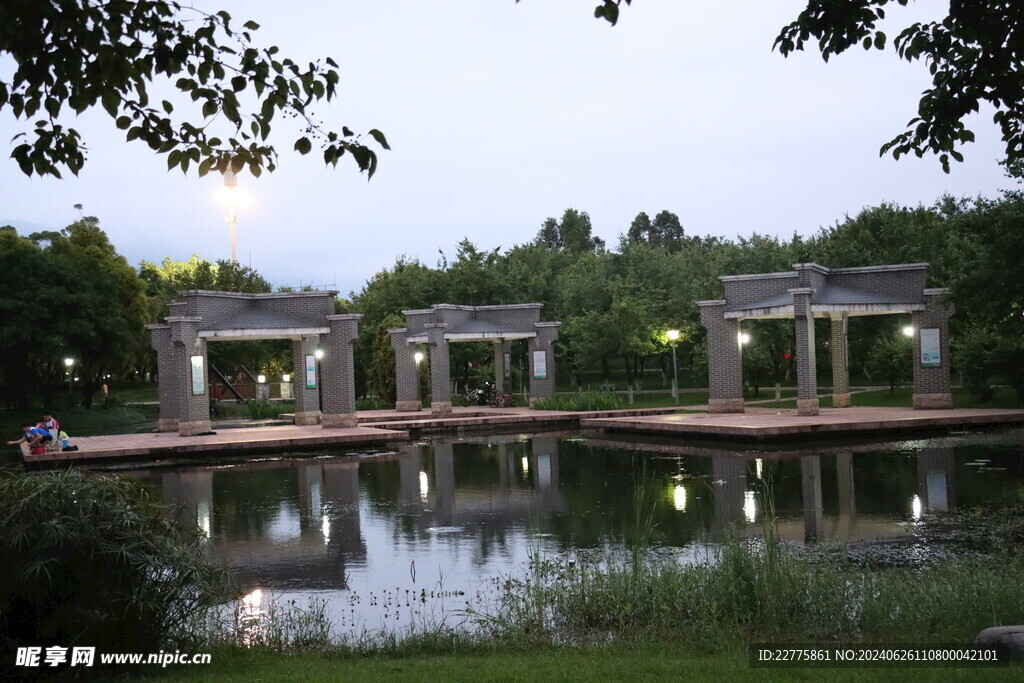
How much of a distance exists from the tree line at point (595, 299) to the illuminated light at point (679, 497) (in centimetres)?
1163

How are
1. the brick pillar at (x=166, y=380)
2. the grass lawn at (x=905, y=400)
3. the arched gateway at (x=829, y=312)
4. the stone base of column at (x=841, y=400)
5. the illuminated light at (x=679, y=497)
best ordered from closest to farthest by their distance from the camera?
the illuminated light at (x=679, y=497)
the arched gateway at (x=829, y=312)
the grass lawn at (x=905, y=400)
the stone base of column at (x=841, y=400)
the brick pillar at (x=166, y=380)

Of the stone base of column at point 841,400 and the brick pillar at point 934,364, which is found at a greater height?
the brick pillar at point 934,364

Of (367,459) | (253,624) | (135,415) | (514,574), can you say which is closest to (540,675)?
(253,624)

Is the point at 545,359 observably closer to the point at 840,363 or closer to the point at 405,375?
the point at 405,375

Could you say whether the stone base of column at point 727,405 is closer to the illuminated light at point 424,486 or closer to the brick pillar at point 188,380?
the illuminated light at point 424,486

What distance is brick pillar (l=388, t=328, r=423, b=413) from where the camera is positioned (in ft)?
127

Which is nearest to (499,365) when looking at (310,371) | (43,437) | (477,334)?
(477,334)

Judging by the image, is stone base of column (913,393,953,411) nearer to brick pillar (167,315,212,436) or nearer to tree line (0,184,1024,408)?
tree line (0,184,1024,408)

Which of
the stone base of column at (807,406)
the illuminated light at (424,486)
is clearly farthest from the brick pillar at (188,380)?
the stone base of column at (807,406)

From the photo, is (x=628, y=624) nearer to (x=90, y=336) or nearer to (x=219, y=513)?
(x=219, y=513)

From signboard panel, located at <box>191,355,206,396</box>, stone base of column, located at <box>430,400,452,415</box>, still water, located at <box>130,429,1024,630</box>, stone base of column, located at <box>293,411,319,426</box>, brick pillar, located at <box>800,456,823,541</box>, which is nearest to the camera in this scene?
still water, located at <box>130,429,1024,630</box>

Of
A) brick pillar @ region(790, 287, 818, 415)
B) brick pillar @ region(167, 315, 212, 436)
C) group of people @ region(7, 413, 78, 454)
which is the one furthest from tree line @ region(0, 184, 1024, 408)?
group of people @ region(7, 413, 78, 454)

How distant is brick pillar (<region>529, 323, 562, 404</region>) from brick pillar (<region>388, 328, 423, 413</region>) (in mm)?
4860

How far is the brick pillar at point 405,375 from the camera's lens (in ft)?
127
